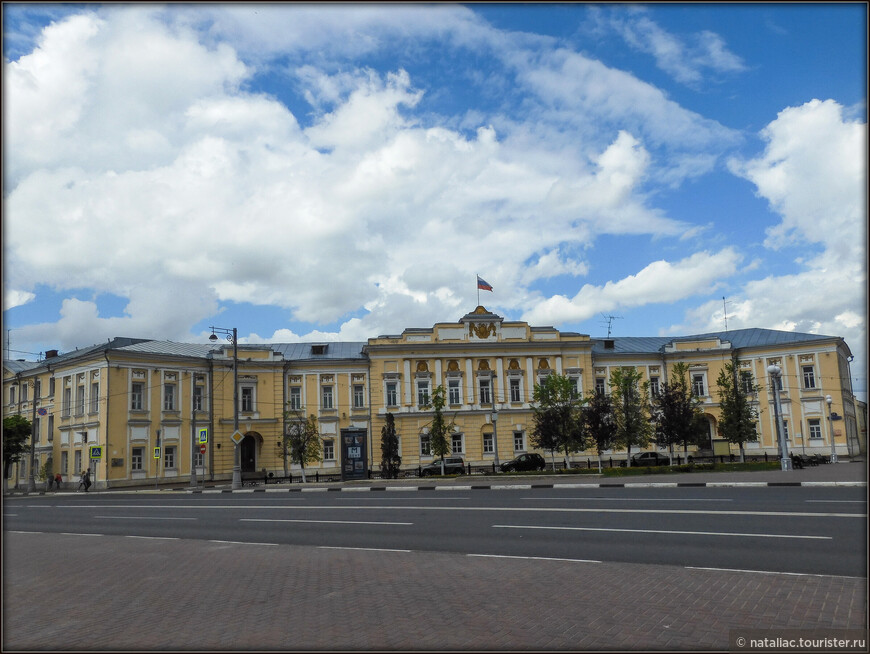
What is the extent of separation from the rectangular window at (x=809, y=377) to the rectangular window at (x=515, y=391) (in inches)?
900

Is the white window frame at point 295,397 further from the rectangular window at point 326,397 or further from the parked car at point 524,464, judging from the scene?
the parked car at point 524,464

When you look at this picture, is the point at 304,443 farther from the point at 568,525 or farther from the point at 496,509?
the point at 568,525

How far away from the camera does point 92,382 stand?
1841 inches

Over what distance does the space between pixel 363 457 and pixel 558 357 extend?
849 inches

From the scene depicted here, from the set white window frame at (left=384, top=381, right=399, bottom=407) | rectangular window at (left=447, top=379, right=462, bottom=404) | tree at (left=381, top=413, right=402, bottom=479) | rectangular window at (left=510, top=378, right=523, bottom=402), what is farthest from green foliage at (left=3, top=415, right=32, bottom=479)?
rectangular window at (left=510, top=378, right=523, bottom=402)

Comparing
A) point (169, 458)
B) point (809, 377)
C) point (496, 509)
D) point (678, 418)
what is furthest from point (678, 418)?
point (169, 458)

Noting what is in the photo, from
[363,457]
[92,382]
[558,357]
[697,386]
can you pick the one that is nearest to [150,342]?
[92,382]

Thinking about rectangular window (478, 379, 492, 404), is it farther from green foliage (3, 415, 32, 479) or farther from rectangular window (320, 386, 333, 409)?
green foliage (3, 415, 32, 479)

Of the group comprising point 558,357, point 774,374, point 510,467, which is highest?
point 558,357

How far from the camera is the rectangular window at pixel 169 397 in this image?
1923 inches

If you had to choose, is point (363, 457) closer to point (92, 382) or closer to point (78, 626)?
point (92, 382)

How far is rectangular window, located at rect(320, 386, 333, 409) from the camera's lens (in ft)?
181

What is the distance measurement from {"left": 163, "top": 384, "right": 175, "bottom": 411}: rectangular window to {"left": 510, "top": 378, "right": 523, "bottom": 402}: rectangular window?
26293 millimetres

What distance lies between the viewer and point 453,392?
55.2 metres
